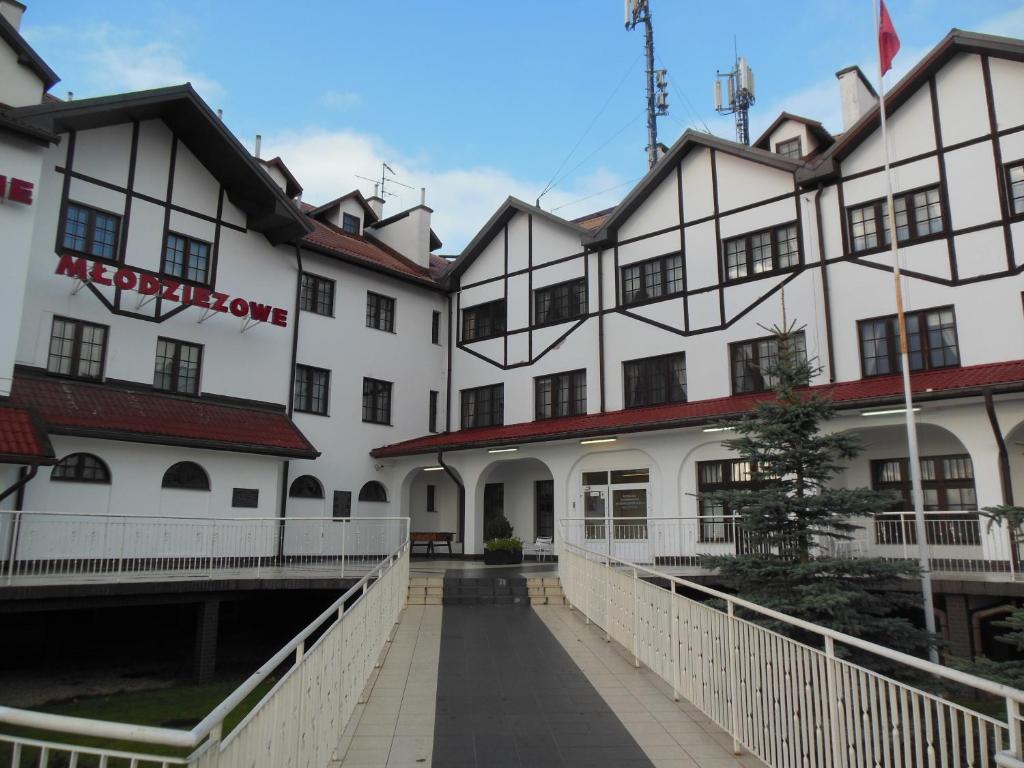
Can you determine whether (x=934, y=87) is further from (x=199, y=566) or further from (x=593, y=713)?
(x=199, y=566)

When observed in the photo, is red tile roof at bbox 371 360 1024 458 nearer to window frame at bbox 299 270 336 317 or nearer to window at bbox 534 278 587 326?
window at bbox 534 278 587 326

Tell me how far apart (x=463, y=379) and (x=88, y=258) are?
1259 centimetres

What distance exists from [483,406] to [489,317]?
3.16 meters

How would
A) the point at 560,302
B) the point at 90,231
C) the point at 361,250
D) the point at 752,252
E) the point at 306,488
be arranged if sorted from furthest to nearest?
Result: 1. the point at 361,250
2. the point at 560,302
3. the point at 306,488
4. the point at 752,252
5. the point at 90,231

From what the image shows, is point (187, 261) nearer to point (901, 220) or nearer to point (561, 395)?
point (561, 395)

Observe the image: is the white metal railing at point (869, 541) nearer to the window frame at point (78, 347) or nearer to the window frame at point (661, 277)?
the window frame at point (661, 277)

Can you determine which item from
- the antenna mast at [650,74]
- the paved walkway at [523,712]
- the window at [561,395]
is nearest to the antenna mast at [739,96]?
the antenna mast at [650,74]

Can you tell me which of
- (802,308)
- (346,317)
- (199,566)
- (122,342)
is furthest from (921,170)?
(122,342)

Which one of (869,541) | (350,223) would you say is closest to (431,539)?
(350,223)

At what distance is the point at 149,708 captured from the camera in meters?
12.1

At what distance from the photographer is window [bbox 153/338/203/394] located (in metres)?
19.6


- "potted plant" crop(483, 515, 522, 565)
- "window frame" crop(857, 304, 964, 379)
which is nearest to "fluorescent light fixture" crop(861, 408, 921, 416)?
"window frame" crop(857, 304, 964, 379)

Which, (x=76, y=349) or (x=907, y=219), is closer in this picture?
(x=907, y=219)

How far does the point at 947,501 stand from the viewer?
16.4 metres
